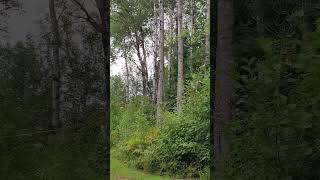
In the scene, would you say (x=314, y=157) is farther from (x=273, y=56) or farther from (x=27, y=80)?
(x=27, y=80)

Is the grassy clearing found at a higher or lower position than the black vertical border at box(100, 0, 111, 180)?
lower

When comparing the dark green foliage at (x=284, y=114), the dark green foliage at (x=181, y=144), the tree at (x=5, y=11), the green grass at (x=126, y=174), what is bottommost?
the green grass at (x=126, y=174)

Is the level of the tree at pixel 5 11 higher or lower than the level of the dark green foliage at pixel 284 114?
higher

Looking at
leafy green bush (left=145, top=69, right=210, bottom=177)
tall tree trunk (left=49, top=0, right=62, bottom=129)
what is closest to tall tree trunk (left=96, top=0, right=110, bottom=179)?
tall tree trunk (left=49, top=0, right=62, bottom=129)

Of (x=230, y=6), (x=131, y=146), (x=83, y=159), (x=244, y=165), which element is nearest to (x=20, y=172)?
(x=83, y=159)

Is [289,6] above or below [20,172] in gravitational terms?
above

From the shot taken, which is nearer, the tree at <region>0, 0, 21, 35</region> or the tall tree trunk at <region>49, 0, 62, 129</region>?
the tree at <region>0, 0, 21, 35</region>

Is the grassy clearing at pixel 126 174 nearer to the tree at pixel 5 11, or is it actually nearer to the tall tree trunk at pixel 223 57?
the tall tree trunk at pixel 223 57

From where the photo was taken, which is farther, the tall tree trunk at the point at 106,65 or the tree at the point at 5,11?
the tall tree trunk at the point at 106,65

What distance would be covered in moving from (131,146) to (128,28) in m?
15.5

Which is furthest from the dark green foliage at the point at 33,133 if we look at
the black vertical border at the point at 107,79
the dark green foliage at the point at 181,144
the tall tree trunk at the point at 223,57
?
the dark green foliage at the point at 181,144

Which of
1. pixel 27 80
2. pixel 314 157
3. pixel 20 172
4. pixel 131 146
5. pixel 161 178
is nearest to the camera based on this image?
pixel 314 157

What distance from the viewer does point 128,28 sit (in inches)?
1145

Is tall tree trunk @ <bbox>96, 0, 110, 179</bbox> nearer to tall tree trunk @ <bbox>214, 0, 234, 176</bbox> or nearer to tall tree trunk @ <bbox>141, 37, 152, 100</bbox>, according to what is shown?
tall tree trunk @ <bbox>214, 0, 234, 176</bbox>
